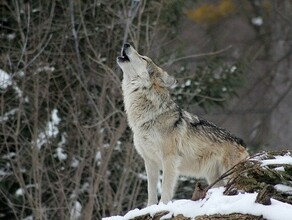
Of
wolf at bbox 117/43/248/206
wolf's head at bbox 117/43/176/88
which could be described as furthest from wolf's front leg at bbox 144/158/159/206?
wolf's head at bbox 117/43/176/88

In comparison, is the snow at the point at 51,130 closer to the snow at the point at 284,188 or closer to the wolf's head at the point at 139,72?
the wolf's head at the point at 139,72

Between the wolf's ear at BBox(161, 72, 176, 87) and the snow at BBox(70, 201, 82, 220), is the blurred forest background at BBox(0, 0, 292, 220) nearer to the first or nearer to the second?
the snow at BBox(70, 201, 82, 220)

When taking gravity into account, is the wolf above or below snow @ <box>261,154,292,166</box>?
above

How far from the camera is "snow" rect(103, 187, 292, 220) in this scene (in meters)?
4.13

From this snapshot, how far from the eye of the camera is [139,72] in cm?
940

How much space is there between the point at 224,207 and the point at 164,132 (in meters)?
4.90

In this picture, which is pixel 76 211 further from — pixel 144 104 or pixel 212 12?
pixel 212 12

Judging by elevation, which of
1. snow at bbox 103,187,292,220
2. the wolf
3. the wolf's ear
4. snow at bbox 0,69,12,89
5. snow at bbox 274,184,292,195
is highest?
snow at bbox 0,69,12,89

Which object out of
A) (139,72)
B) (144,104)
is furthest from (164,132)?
(139,72)

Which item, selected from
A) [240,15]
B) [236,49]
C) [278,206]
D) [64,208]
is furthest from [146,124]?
[240,15]

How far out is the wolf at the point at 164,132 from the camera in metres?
9.08

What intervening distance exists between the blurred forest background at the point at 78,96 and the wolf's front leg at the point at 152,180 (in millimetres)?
5297

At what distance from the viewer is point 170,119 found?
9289mm

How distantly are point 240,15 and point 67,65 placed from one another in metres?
11.0
